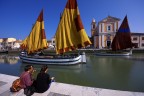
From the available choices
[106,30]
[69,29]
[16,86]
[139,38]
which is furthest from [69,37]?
[139,38]

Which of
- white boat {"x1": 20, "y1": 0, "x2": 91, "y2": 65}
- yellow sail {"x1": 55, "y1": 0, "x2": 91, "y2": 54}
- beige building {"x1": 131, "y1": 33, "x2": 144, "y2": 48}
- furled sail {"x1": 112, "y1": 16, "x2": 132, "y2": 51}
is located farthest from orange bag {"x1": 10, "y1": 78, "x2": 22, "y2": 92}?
beige building {"x1": 131, "y1": 33, "x2": 144, "y2": 48}

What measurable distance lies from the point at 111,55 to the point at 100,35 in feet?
54.5

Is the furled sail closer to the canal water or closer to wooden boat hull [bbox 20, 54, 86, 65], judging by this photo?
wooden boat hull [bbox 20, 54, 86, 65]

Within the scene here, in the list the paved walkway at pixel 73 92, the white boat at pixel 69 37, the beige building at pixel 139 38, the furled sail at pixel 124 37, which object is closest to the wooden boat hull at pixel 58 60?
the white boat at pixel 69 37

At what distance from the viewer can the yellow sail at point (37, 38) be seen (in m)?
22.0

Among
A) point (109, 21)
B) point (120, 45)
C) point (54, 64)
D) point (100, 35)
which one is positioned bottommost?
point (54, 64)

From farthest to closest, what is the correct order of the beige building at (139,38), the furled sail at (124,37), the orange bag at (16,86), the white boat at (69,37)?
the beige building at (139,38) → the furled sail at (124,37) → the white boat at (69,37) → the orange bag at (16,86)

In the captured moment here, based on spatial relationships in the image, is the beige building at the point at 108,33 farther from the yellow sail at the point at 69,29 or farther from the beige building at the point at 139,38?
the yellow sail at the point at 69,29

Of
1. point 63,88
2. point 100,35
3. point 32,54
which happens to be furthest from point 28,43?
point 100,35

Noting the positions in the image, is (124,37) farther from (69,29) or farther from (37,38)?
(37,38)

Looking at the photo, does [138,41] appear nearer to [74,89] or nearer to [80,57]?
[80,57]

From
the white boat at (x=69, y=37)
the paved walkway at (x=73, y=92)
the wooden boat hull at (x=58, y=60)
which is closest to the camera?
the paved walkway at (x=73, y=92)

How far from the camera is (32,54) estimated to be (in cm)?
2327

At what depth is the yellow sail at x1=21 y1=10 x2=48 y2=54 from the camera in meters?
22.0
